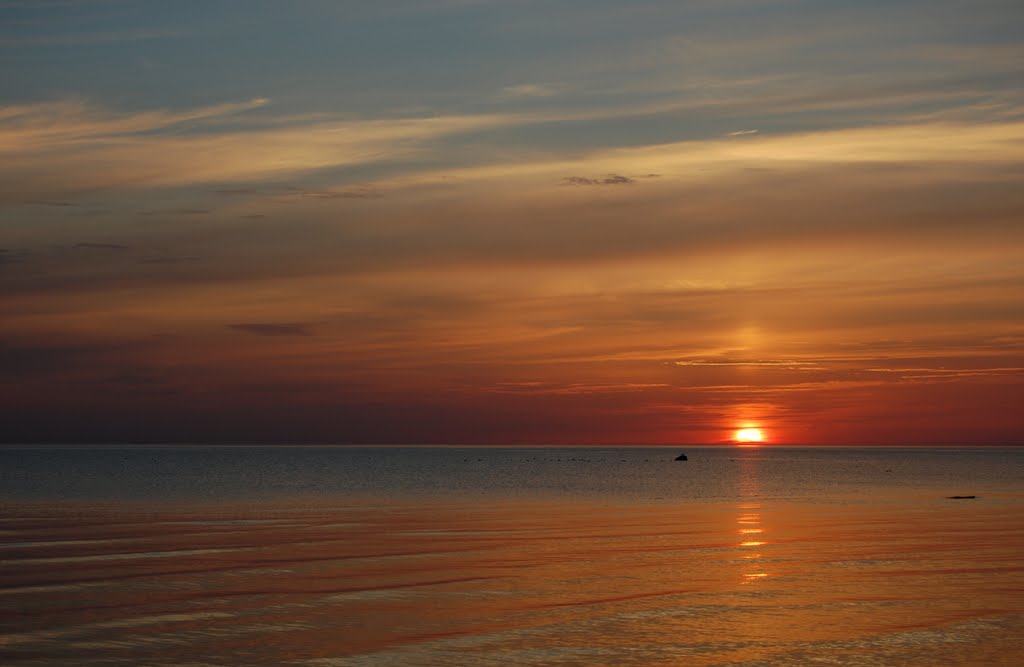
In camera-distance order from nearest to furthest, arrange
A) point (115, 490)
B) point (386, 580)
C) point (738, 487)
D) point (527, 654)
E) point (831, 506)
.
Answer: point (527, 654) → point (386, 580) → point (831, 506) → point (115, 490) → point (738, 487)

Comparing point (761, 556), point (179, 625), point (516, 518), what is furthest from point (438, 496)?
point (179, 625)

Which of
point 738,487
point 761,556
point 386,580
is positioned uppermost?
point 386,580

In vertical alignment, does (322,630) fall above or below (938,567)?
above

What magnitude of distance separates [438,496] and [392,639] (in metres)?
60.9

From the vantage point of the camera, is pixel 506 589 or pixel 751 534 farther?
pixel 751 534

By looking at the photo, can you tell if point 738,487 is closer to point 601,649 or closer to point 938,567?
point 938,567

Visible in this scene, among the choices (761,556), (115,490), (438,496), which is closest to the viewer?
(761,556)

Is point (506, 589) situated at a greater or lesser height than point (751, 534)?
greater

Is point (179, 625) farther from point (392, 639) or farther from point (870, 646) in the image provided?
point (870, 646)

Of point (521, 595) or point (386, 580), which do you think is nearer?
point (521, 595)

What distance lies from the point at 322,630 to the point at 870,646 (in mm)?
12020

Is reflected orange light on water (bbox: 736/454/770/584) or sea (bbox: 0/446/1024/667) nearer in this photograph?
sea (bbox: 0/446/1024/667)

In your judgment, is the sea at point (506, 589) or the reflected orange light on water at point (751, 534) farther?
the reflected orange light on water at point (751, 534)

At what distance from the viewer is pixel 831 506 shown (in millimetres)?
Result: 73250
